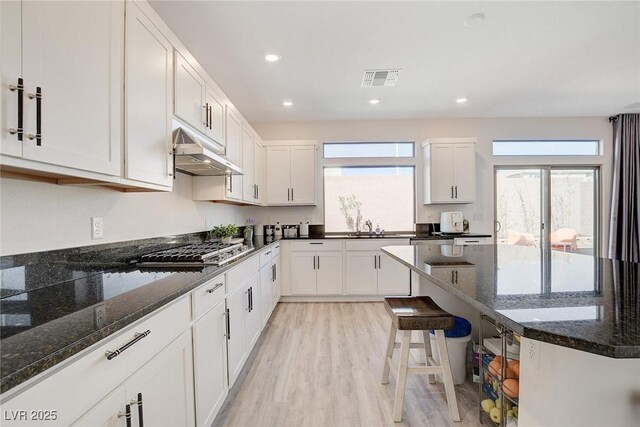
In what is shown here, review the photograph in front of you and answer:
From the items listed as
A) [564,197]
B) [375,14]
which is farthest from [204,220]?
[564,197]

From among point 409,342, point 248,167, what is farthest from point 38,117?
point 248,167

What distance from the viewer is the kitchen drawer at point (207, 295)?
138cm

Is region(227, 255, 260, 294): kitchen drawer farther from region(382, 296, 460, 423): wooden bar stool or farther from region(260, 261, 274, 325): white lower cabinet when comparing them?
region(382, 296, 460, 423): wooden bar stool

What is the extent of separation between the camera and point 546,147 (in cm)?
463

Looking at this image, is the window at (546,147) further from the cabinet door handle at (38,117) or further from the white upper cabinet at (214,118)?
the cabinet door handle at (38,117)

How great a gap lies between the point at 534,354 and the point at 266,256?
8.40 ft

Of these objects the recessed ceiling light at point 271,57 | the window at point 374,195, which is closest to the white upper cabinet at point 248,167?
the recessed ceiling light at point 271,57

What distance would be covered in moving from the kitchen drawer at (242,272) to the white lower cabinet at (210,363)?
18 cm

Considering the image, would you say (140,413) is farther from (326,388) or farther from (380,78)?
(380,78)

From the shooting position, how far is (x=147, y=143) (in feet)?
4.78

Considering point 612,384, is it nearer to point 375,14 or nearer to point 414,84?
point 375,14

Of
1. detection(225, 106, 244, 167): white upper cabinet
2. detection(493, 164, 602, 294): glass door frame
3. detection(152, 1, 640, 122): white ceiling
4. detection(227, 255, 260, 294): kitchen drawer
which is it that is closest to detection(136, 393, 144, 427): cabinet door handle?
detection(227, 255, 260, 294): kitchen drawer

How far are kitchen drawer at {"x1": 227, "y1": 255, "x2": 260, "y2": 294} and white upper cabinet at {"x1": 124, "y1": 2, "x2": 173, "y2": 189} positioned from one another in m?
0.71

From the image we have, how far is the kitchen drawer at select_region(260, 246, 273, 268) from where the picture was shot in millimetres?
2887
